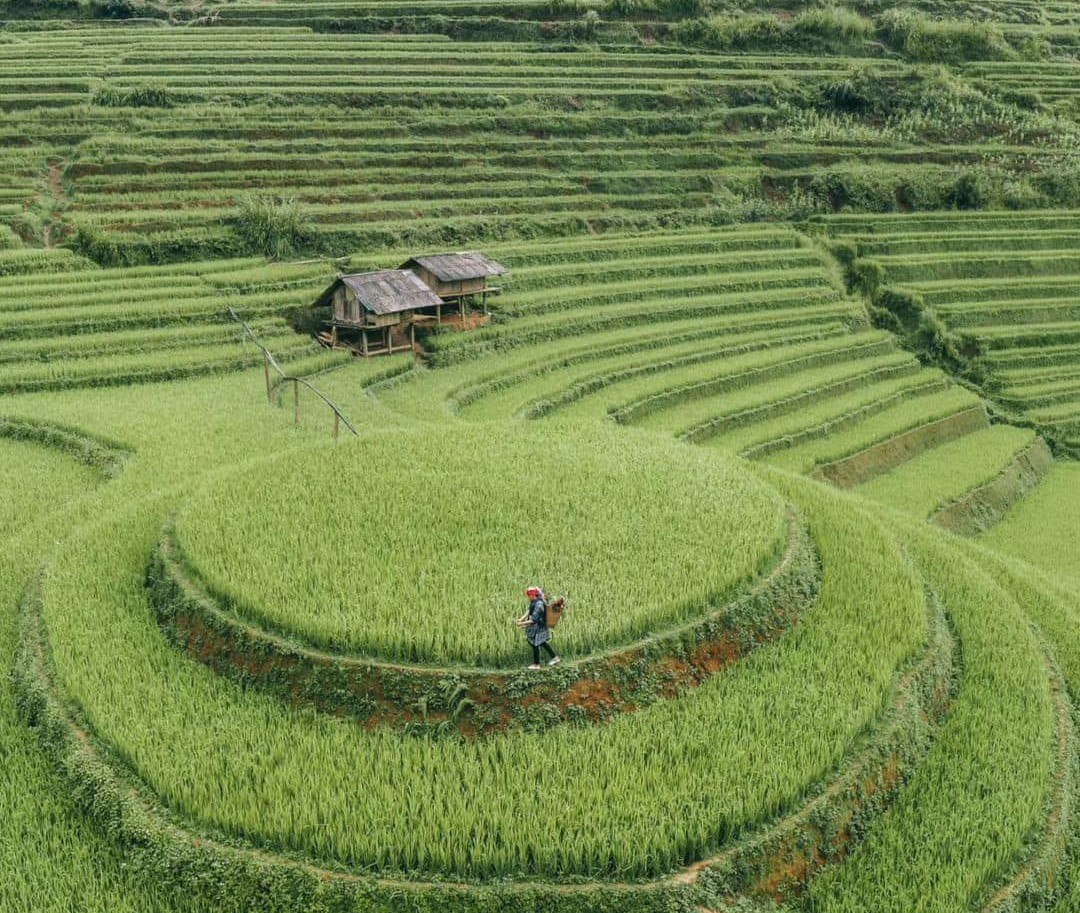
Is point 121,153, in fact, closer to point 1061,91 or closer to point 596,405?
point 596,405

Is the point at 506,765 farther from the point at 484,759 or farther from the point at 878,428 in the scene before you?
the point at 878,428

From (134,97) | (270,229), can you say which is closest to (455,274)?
(270,229)

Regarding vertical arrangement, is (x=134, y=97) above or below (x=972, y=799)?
above

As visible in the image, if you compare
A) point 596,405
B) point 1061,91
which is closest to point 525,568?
point 596,405

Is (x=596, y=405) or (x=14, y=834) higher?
(x=14, y=834)

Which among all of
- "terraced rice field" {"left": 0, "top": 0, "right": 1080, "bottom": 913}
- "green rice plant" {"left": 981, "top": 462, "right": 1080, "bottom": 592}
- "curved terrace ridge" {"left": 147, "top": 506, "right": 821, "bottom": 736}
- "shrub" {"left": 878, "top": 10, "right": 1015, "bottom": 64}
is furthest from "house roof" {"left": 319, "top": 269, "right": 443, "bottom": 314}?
"shrub" {"left": 878, "top": 10, "right": 1015, "bottom": 64}

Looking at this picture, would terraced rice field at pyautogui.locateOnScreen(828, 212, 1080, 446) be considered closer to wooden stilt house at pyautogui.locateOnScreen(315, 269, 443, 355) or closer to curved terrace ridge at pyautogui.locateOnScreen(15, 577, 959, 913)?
wooden stilt house at pyautogui.locateOnScreen(315, 269, 443, 355)
